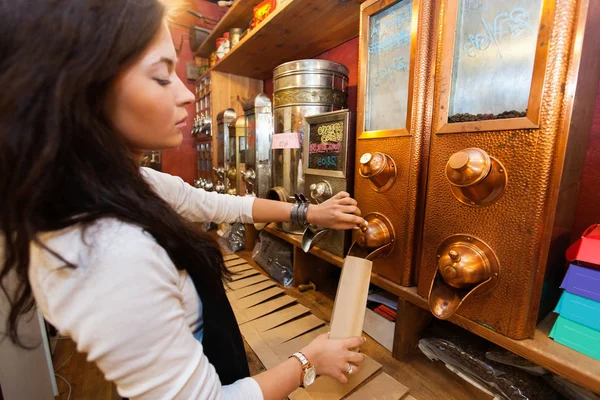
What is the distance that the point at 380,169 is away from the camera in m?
0.68

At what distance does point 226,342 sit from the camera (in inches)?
20.9

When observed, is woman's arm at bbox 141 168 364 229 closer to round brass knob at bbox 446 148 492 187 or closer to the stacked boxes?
round brass knob at bbox 446 148 492 187

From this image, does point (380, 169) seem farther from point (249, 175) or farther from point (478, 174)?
point (249, 175)

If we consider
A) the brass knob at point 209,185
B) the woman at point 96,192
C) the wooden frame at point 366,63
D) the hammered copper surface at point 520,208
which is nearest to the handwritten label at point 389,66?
the wooden frame at point 366,63

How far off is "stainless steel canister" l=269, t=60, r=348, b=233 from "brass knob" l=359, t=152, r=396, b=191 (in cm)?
41

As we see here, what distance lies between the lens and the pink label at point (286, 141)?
42.3 inches

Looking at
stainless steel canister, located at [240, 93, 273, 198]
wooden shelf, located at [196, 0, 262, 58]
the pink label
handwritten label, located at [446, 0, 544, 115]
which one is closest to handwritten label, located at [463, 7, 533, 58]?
handwritten label, located at [446, 0, 544, 115]

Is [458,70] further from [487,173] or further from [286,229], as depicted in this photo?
[286,229]

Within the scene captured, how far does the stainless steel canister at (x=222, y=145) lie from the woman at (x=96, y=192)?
1.55m

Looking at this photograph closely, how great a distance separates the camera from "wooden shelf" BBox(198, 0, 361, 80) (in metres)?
1.08

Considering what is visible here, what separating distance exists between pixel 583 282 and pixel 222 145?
1.94 metres

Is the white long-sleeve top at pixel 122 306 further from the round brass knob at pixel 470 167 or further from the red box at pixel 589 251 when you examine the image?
the red box at pixel 589 251

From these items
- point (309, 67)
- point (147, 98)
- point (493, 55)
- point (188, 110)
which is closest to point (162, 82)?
point (147, 98)

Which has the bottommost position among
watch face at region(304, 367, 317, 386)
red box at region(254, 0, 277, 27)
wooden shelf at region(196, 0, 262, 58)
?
watch face at region(304, 367, 317, 386)
